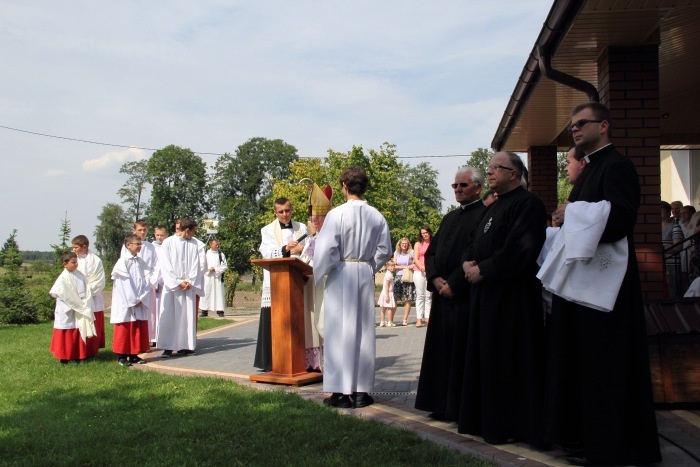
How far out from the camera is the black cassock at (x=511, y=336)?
5.43 metres

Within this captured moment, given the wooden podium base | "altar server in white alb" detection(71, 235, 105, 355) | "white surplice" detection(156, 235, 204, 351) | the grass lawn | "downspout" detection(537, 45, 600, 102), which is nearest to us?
the grass lawn

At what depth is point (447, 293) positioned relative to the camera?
6.18 metres

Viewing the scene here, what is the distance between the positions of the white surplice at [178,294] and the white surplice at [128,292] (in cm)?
66

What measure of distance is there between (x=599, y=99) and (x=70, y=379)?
664 cm

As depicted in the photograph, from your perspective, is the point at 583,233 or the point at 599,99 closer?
the point at 583,233

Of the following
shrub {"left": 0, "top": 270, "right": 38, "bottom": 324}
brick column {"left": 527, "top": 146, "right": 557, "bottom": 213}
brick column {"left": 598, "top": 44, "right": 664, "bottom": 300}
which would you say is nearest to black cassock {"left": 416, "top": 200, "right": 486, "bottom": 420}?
brick column {"left": 598, "top": 44, "right": 664, "bottom": 300}

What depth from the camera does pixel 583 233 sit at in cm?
475

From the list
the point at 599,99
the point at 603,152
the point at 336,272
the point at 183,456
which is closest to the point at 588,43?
the point at 599,99

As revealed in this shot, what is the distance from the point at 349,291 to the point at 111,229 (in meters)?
90.0

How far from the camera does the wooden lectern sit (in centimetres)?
836

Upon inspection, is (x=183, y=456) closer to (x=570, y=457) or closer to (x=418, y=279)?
(x=570, y=457)

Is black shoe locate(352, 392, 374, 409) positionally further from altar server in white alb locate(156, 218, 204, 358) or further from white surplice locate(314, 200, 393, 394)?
altar server in white alb locate(156, 218, 204, 358)

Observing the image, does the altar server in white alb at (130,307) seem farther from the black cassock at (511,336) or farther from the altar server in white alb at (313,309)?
the black cassock at (511,336)

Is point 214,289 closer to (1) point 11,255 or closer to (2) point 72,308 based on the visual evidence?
(1) point 11,255
